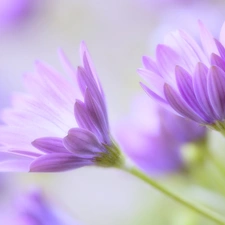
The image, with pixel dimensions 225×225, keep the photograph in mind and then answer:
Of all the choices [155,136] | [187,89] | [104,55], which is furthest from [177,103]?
[104,55]

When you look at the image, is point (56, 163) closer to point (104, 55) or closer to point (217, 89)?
point (217, 89)

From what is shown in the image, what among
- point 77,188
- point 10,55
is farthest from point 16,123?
point 10,55

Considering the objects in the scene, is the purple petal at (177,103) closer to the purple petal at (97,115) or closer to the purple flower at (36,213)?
the purple petal at (97,115)

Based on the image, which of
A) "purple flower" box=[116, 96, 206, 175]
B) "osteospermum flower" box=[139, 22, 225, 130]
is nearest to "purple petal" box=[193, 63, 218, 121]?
"osteospermum flower" box=[139, 22, 225, 130]

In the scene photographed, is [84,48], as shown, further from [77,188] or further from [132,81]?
[77,188]

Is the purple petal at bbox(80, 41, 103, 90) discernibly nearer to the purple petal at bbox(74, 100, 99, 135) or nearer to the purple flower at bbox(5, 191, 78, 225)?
the purple petal at bbox(74, 100, 99, 135)

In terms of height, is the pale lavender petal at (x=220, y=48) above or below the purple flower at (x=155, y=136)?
above

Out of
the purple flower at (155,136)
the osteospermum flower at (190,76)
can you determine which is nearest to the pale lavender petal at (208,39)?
the osteospermum flower at (190,76)
